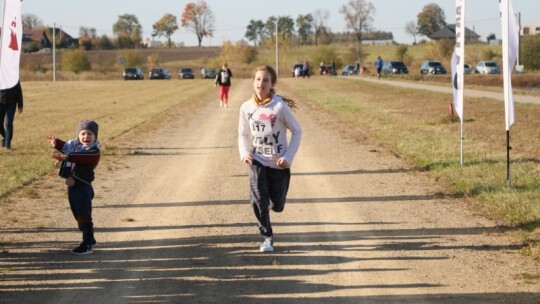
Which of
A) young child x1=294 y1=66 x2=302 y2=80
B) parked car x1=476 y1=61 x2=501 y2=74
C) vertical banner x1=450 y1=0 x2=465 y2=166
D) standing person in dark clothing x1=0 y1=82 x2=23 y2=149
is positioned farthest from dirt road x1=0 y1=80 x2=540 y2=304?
young child x1=294 y1=66 x2=302 y2=80

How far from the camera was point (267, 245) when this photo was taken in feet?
24.4

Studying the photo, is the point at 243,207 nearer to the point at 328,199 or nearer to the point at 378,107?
the point at 328,199

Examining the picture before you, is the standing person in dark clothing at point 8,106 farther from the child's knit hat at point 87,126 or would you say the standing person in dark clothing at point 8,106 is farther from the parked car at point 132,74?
the parked car at point 132,74

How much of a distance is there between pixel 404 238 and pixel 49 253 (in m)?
3.32

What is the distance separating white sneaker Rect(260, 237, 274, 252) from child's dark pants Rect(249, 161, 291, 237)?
0.15ft

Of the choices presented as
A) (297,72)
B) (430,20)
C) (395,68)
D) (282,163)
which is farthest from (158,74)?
(430,20)

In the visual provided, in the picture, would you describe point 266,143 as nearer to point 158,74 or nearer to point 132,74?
point 132,74

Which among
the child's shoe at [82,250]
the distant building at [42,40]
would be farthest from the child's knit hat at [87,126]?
the distant building at [42,40]

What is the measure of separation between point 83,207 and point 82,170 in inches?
13.3

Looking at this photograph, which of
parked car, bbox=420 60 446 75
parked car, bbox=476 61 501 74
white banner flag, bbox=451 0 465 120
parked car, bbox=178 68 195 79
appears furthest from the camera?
parked car, bbox=178 68 195 79

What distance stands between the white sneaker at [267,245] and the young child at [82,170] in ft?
5.10

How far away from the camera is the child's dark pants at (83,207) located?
7434 mm

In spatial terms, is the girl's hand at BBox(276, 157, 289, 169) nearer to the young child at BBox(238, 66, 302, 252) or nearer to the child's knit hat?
the young child at BBox(238, 66, 302, 252)

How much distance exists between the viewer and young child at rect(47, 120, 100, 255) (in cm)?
739
